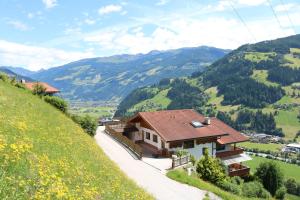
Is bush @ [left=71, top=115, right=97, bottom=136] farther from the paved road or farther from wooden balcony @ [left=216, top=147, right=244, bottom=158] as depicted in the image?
wooden balcony @ [left=216, top=147, right=244, bottom=158]

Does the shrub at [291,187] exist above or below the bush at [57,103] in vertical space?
below

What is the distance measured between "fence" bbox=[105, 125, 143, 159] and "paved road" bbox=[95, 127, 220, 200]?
1082 millimetres

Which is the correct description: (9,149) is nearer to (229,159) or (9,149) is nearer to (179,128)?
(179,128)

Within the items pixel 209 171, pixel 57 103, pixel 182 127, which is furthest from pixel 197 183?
pixel 57 103

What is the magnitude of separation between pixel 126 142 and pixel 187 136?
9.47 metres

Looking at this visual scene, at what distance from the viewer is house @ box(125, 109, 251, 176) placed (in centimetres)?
5606

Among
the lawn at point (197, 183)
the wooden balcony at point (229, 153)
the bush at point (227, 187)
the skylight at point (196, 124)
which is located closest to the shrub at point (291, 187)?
the wooden balcony at point (229, 153)

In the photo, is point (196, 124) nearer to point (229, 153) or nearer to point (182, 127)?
point (182, 127)

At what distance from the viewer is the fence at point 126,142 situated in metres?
51.5

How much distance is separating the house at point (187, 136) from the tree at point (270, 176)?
2.60 m

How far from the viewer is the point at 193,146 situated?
190 ft

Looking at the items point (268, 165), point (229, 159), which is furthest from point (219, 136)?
point (268, 165)

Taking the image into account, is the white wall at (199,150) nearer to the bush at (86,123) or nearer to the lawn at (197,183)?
the bush at (86,123)

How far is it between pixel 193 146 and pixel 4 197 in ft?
165
